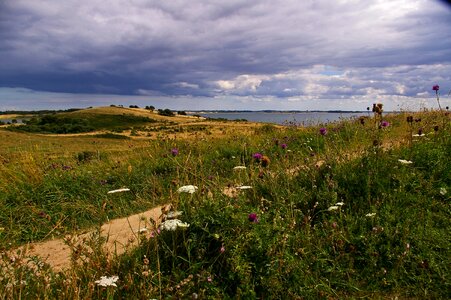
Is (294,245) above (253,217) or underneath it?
underneath

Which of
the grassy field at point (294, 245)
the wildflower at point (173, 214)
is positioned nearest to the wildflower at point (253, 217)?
the grassy field at point (294, 245)

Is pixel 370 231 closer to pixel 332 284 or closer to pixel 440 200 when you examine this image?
pixel 332 284

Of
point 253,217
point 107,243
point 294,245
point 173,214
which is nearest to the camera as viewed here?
point 253,217

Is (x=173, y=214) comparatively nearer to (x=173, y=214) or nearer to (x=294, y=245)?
(x=173, y=214)

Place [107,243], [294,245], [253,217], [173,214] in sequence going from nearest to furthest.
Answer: [253,217] < [173,214] < [294,245] < [107,243]

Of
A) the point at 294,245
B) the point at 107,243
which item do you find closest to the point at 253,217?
the point at 294,245

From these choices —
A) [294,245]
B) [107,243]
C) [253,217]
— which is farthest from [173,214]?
[107,243]

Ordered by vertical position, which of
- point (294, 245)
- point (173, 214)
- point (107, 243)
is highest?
point (173, 214)

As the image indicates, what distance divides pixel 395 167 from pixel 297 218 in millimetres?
1568

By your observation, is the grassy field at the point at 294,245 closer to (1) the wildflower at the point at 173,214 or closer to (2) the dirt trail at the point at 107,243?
(1) the wildflower at the point at 173,214

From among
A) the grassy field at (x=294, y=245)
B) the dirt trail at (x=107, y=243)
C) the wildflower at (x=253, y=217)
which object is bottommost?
the dirt trail at (x=107, y=243)

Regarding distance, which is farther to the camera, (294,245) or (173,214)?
(294,245)

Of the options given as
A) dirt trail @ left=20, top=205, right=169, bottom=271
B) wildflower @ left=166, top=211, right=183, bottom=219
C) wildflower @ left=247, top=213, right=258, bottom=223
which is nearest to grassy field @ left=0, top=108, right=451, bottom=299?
wildflower @ left=247, top=213, right=258, bottom=223

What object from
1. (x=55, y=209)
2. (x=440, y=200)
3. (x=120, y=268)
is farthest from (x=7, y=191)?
(x=440, y=200)
